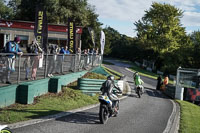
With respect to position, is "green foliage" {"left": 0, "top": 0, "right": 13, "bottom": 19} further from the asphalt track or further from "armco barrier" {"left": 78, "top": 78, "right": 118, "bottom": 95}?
the asphalt track

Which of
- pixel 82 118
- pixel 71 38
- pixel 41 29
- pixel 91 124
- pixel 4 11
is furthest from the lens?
pixel 4 11

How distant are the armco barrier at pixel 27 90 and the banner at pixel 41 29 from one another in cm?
301

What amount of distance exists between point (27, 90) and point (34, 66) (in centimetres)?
152

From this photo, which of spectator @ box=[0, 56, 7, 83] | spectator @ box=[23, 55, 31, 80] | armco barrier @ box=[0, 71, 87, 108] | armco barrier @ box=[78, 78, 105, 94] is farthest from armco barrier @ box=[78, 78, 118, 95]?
spectator @ box=[0, 56, 7, 83]

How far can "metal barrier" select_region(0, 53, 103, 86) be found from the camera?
900cm

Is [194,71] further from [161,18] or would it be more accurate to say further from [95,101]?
[161,18]

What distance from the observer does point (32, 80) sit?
10969mm

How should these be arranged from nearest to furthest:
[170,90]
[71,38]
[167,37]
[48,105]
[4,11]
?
1. [48,105]
2. [71,38]
3. [170,90]
4. [167,37]
5. [4,11]

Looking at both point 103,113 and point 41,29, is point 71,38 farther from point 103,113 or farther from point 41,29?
point 103,113

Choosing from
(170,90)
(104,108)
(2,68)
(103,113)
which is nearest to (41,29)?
(2,68)

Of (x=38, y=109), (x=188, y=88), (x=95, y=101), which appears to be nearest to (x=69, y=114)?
(x=38, y=109)

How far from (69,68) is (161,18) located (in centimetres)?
4814

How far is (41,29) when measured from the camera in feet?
50.3

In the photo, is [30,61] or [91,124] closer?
[91,124]
